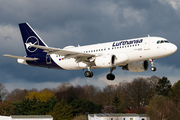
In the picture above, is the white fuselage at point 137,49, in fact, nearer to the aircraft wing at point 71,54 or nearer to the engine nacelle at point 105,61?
the engine nacelle at point 105,61

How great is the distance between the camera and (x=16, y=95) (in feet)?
607

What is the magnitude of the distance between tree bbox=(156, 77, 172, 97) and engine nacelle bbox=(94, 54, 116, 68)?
96836mm

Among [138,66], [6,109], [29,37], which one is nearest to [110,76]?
[138,66]

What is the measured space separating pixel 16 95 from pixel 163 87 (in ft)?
292

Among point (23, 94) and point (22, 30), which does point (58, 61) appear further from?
point (23, 94)

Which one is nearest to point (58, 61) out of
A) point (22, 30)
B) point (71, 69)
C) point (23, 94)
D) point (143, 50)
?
point (71, 69)

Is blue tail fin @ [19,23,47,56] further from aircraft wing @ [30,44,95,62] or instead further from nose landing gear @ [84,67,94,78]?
nose landing gear @ [84,67,94,78]

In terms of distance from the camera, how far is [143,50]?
45.9 metres

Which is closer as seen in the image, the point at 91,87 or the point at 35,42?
the point at 35,42

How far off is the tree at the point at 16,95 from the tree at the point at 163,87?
78168 mm

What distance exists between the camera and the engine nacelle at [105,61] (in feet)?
154

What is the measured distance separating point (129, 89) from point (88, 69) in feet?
301

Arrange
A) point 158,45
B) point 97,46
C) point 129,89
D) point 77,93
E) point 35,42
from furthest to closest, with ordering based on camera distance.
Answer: point 77,93 < point 129,89 < point 35,42 < point 97,46 < point 158,45

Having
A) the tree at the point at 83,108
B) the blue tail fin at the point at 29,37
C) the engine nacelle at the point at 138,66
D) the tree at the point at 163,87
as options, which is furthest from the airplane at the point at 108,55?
the tree at the point at 163,87
